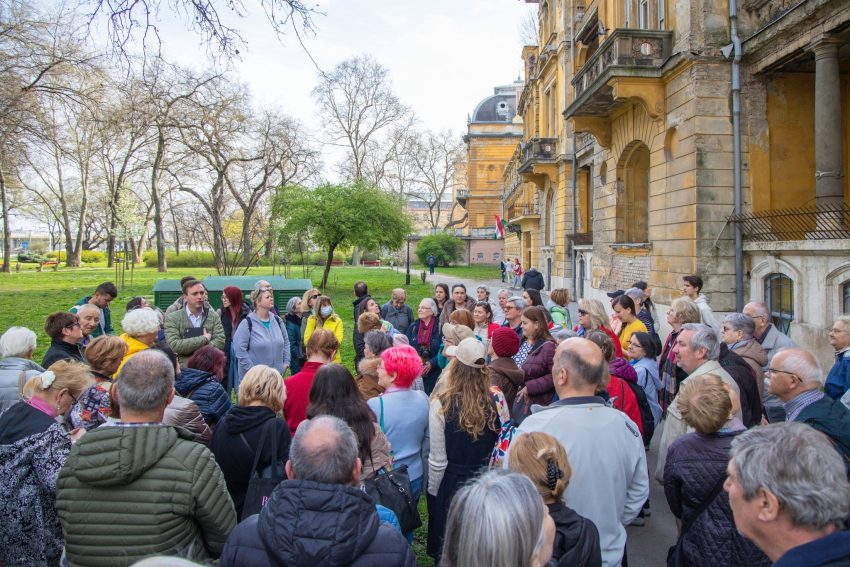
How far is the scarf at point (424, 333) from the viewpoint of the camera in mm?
7977

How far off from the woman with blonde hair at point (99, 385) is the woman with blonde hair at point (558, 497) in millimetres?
2439

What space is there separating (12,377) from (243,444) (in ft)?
6.46

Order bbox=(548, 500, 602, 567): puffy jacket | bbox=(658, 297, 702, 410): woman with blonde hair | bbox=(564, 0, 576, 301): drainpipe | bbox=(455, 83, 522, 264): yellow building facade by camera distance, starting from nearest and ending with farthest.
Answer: bbox=(548, 500, 602, 567): puffy jacket, bbox=(658, 297, 702, 410): woman with blonde hair, bbox=(564, 0, 576, 301): drainpipe, bbox=(455, 83, 522, 264): yellow building facade

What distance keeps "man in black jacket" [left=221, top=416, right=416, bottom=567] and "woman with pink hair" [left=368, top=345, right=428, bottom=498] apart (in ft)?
5.14

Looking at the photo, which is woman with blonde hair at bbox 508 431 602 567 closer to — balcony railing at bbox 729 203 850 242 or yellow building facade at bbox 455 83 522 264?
balcony railing at bbox 729 203 850 242

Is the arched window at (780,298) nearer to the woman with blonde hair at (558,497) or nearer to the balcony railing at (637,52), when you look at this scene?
the balcony railing at (637,52)

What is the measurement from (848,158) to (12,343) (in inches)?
540

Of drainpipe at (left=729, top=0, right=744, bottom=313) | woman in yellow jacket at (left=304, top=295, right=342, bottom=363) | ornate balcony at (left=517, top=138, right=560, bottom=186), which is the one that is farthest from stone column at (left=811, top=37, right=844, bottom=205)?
ornate balcony at (left=517, top=138, right=560, bottom=186)

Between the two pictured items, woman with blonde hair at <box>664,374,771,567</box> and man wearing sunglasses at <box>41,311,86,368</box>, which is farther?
man wearing sunglasses at <box>41,311,86,368</box>

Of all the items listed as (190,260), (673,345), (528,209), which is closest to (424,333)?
(673,345)

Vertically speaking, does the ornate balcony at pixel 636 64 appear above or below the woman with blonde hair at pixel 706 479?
above

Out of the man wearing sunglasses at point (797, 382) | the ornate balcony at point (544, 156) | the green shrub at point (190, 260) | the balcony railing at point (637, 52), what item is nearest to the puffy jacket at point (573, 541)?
the man wearing sunglasses at point (797, 382)

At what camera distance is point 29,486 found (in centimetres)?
311

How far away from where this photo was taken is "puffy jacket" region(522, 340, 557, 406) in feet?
15.0
